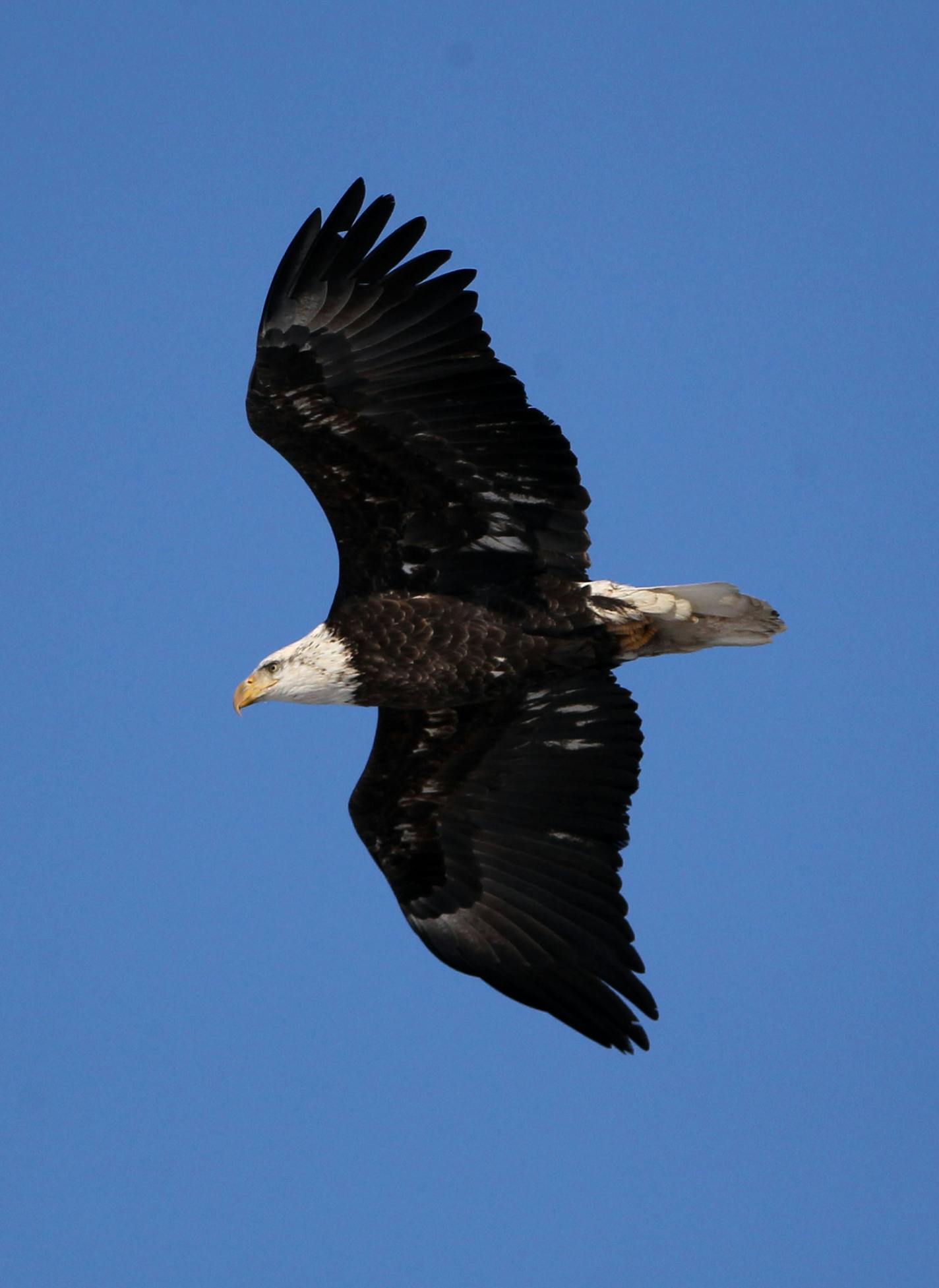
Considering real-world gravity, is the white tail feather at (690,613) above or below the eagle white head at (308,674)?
above

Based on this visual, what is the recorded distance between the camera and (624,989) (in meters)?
10.5

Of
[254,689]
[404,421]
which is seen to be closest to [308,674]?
[254,689]

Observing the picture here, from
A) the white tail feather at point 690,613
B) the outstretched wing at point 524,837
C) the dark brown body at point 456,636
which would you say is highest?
the white tail feather at point 690,613

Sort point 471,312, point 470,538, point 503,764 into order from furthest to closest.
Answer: point 503,764
point 470,538
point 471,312

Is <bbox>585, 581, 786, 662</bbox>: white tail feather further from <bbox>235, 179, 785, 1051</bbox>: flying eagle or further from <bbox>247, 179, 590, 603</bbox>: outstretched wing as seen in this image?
<bbox>247, 179, 590, 603</bbox>: outstretched wing

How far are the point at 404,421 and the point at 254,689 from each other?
1691 millimetres

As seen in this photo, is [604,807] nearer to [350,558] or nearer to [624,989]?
[624,989]

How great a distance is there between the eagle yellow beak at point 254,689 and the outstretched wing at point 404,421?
0.69 metres

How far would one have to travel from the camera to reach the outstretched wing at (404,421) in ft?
32.1

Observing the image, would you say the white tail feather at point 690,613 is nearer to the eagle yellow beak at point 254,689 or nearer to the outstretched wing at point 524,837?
the outstretched wing at point 524,837

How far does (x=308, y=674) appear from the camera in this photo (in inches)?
411

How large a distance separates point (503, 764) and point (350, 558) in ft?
4.99

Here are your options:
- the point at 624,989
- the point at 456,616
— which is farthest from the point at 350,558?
the point at 624,989

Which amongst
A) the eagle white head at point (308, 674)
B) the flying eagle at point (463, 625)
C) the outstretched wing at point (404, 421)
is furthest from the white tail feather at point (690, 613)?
the eagle white head at point (308, 674)
